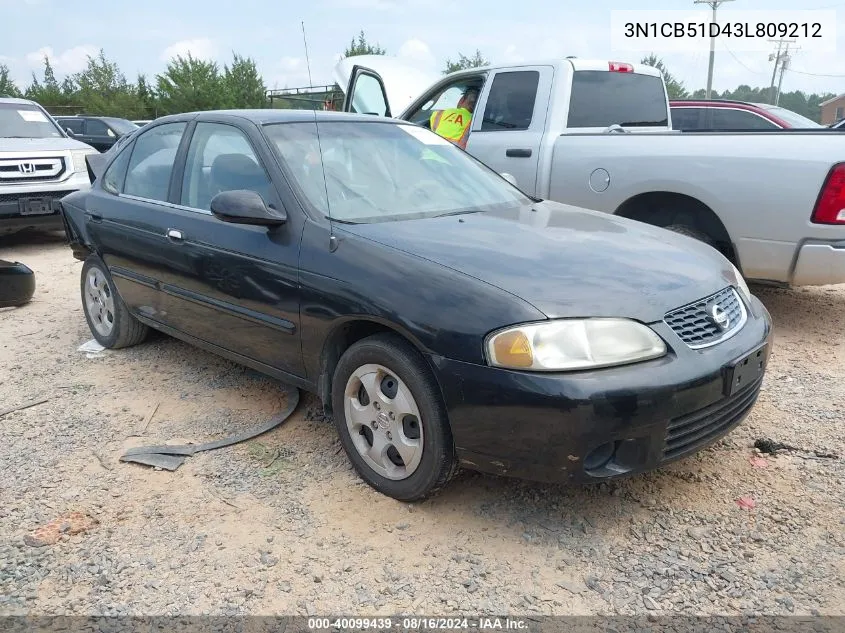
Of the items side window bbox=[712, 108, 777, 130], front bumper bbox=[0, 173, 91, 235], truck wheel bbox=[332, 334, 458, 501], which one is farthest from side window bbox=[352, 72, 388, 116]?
truck wheel bbox=[332, 334, 458, 501]

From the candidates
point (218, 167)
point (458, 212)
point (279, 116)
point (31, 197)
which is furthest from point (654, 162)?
point (31, 197)

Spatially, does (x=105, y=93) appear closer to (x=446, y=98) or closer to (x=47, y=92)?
(x=47, y=92)

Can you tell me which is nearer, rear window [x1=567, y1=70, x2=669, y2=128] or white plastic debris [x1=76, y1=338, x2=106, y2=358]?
white plastic debris [x1=76, y1=338, x2=106, y2=358]

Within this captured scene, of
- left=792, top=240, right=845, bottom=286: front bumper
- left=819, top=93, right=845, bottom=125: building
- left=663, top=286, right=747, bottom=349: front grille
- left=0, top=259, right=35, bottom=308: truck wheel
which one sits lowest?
left=819, top=93, right=845, bottom=125: building

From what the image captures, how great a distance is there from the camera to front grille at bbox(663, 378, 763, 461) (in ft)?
8.58

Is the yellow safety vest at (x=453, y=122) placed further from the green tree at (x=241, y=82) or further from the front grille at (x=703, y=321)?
the green tree at (x=241, y=82)

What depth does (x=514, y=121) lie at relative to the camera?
A: 242 inches

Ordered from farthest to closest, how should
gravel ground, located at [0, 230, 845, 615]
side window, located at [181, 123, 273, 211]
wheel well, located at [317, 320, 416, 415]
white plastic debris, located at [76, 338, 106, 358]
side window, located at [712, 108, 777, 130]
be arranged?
side window, located at [712, 108, 777, 130], white plastic debris, located at [76, 338, 106, 358], side window, located at [181, 123, 273, 211], wheel well, located at [317, 320, 416, 415], gravel ground, located at [0, 230, 845, 615]

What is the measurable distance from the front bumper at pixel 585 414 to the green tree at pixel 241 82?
40.0 meters

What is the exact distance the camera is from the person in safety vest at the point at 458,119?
663 centimetres

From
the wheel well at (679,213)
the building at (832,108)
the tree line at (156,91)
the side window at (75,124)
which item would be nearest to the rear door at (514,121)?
the wheel well at (679,213)

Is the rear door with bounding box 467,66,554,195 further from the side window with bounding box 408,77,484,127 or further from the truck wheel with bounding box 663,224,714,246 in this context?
the truck wheel with bounding box 663,224,714,246

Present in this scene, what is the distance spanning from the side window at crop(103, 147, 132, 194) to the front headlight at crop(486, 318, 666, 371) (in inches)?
128

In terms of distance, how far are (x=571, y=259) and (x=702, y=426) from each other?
0.81 metres
